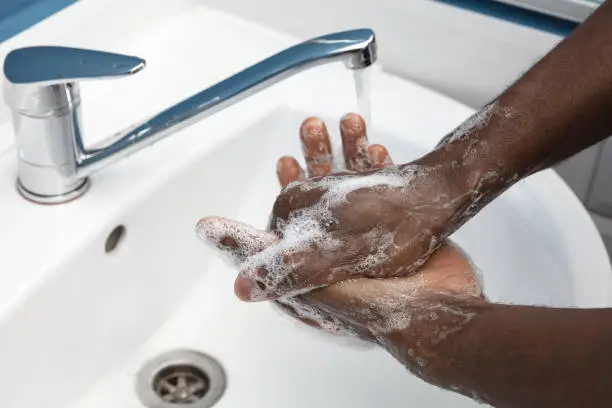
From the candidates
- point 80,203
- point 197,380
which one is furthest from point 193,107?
point 197,380

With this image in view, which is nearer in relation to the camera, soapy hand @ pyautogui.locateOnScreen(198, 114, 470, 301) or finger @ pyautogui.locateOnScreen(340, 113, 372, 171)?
soapy hand @ pyautogui.locateOnScreen(198, 114, 470, 301)

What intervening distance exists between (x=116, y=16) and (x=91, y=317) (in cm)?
25

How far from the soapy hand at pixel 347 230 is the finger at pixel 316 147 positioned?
0.05 m

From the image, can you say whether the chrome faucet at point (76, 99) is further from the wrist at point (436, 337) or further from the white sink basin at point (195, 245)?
the wrist at point (436, 337)

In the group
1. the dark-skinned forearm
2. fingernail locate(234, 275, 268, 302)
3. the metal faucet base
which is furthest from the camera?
the metal faucet base

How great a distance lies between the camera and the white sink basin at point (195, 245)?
1.92 feet

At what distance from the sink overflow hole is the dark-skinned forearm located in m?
0.26

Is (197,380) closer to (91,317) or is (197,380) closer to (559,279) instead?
(91,317)

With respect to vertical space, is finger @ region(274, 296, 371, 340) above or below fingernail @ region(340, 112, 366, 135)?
below

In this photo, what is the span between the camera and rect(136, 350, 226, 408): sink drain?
0.67 metres

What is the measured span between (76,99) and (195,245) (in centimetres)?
18

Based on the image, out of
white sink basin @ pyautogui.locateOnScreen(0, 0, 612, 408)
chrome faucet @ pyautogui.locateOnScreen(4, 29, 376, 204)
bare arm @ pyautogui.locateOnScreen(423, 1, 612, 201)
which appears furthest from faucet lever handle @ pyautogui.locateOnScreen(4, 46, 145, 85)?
bare arm @ pyautogui.locateOnScreen(423, 1, 612, 201)

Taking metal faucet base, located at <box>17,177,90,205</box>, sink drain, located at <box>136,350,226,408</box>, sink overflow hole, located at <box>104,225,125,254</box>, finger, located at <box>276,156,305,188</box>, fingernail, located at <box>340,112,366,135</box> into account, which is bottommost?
sink drain, located at <box>136,350,226,408</box>

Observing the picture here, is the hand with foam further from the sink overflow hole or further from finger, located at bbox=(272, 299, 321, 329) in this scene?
the sink overflow hole
